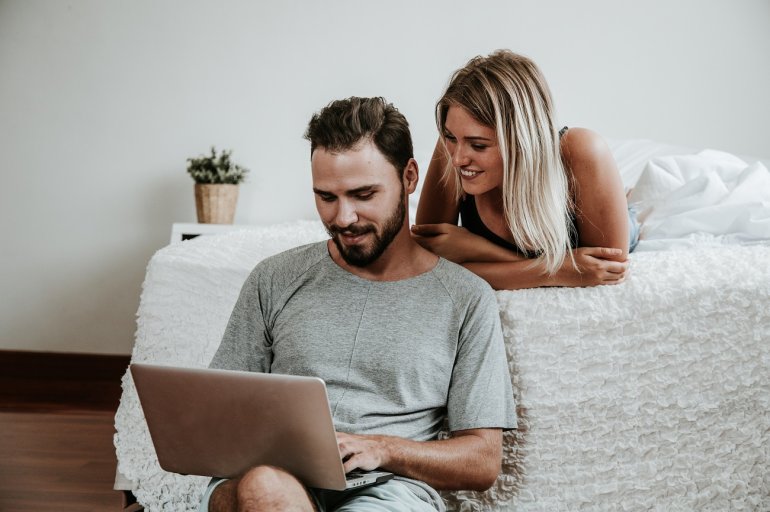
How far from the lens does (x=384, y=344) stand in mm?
1196

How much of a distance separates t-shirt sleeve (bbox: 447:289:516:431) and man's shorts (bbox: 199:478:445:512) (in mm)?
112

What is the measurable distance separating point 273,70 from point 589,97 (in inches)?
47.8

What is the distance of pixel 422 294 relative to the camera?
4.08ft

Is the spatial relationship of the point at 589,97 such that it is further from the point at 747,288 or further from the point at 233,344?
the point at 233,344

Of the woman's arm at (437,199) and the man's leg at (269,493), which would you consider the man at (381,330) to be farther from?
the woman's arm at (437,199)

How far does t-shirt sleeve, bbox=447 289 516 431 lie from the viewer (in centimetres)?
116

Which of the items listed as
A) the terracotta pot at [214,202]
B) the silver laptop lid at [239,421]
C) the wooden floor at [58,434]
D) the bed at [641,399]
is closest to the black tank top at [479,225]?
the bed at [641,399]

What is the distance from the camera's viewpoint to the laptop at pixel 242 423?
3.18 ft

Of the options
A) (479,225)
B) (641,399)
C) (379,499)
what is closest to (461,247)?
(479,225)

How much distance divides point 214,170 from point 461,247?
1.64 meters

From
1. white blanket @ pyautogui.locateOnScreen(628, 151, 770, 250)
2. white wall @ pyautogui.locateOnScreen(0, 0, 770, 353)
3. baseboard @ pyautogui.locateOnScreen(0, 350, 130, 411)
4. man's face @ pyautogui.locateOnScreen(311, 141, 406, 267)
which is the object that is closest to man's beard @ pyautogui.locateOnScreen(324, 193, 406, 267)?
man's face @ pyautogui.locateOnScreen(311, 141, 406, 267)

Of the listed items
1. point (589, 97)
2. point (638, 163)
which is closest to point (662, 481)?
point (638, 163)

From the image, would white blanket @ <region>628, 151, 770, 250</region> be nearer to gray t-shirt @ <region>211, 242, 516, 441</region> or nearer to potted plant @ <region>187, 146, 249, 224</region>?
gray t-shirt @ <region>211, 242, 516, 441</region>

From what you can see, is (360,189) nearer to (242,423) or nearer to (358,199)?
(358,199)
